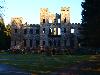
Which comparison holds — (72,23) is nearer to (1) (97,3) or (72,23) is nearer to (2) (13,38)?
(2) (13,38)

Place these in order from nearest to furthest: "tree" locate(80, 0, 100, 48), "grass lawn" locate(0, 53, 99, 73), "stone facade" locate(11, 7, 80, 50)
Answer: "grass lawn" locate(0, 53, 99, 73) → "tree" locate(80, 0, 100, 48) → "stone facade" locate(11, 7, 80, 50)

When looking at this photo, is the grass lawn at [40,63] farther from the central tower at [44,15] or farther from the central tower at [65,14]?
the central tower at [44,15]

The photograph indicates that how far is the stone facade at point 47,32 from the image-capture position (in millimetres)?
93750

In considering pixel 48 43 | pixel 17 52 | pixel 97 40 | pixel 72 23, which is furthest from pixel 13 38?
pixel 97 40

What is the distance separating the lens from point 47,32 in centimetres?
9525

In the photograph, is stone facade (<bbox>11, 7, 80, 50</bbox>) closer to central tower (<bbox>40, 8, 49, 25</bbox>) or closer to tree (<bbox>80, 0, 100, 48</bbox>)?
central tower (<bbox>40, 8, 49, 25</bbox>)

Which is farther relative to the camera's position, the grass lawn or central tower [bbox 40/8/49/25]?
central tower [bbox 40/8/49/25]

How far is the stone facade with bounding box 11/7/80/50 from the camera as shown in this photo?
93750mm

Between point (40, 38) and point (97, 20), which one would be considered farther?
point (40, 38)

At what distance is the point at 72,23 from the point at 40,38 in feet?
31.9

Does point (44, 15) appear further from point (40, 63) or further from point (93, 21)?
point (93, 21)

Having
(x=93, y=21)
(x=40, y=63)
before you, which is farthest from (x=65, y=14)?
(x=93, y=21)

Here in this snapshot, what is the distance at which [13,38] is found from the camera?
96.7 meters

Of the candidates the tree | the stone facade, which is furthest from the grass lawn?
the stone facade
